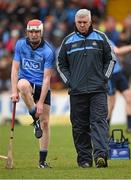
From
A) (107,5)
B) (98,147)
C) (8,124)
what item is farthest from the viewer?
(107,5)

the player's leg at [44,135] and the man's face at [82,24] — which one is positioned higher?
the man's face at [82,24]

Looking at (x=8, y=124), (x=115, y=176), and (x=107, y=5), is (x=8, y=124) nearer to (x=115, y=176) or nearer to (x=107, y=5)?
(x=107, y=5)

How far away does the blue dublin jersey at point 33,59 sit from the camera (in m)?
12.8

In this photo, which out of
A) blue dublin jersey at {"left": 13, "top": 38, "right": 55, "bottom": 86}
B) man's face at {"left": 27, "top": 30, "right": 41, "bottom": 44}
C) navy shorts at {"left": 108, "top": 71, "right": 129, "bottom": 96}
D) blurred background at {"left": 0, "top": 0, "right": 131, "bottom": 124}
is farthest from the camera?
blurred background at {"left": 0, "top": 0, "right": 131, "bottom": 124}

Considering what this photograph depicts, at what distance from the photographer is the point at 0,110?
2562cm

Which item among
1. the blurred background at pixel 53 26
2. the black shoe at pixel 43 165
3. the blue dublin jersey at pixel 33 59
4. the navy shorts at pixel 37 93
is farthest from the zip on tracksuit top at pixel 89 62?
the blurred background at pixel 53 26

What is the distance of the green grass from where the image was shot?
11.5m

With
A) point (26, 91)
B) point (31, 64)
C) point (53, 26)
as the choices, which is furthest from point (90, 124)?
point (53, 26)

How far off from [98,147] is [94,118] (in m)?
0.47

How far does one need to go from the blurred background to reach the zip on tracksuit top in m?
11.1

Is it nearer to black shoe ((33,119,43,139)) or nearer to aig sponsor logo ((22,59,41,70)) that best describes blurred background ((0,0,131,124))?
aig sponsor logo ((22,59,41,70))

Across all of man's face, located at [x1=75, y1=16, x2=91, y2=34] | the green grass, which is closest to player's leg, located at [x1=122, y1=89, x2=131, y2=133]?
the green grass

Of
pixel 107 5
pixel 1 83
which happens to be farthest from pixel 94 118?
pixel 107 5

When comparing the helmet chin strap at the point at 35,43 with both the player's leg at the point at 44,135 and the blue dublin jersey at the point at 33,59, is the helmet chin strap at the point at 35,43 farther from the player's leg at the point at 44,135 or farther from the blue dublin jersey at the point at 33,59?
the player's leg at the point at 44,135
